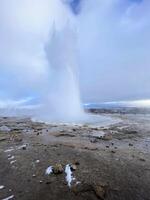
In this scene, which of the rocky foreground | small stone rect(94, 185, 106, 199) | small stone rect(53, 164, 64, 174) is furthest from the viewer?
small stone rect(53, 164, 64, 174)

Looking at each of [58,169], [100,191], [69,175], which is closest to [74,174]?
[69,175]

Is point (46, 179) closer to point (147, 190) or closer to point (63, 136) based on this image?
point (147, 190)

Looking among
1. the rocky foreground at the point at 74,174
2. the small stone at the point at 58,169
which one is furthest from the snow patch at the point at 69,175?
the small stone at the point at 58,169

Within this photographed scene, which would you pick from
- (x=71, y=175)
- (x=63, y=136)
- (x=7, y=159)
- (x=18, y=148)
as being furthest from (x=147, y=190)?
(x=63, y=136)

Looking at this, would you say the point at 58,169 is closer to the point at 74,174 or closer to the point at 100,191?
the point at 74,174

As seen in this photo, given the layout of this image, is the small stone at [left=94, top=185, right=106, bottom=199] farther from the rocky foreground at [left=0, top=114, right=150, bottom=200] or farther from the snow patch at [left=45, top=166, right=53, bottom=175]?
the snow patch at [left=45, top=166, right=53, bottom=175]

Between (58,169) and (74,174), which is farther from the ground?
(58,169)

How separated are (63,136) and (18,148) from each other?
217 inches

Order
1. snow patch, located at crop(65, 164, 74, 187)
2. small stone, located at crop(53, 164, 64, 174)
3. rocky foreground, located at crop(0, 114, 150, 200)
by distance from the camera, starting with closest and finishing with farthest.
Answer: rocky foreground, located at crop(0, 114, 150, 200) < snow patch, located at crop(65, 164, 74, 187) < small stone, located at crop(53, 164, 64, 174)

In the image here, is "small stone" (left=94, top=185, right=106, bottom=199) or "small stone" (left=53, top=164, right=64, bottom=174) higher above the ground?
"small stone" (left=53, top=164, right=64, bottom=174)

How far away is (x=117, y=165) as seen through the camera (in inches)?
402

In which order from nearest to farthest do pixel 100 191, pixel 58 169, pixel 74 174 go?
pixel 100 191
pixel 74 174
pixel 58 169

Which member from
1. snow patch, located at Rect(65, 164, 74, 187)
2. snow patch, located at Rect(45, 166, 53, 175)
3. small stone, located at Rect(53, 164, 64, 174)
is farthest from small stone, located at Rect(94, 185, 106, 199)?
snow patch, located at Rect(45, 166, 53, 175)

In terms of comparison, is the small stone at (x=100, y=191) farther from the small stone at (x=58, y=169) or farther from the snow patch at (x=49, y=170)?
the snow patch at (x=49, y=170)
